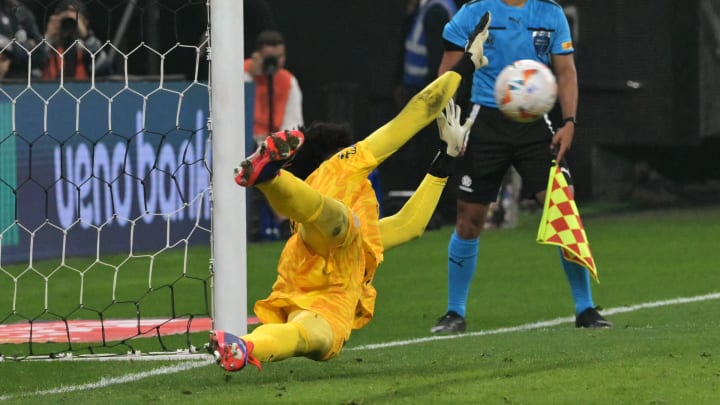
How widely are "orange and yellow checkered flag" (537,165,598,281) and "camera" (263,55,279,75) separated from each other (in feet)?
22.1

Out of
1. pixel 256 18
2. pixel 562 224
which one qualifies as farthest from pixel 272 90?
pixel 562 224

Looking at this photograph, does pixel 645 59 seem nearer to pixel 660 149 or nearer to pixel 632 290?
pixel 660 149

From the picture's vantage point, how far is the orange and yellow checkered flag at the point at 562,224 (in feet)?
31.0

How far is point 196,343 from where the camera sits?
9266 millimetres

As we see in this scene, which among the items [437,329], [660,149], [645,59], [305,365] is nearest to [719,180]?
[660,149]

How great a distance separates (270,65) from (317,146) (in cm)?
827

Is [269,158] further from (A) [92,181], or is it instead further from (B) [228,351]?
(A) [92,181]

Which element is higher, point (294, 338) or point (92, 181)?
point (294, 338)

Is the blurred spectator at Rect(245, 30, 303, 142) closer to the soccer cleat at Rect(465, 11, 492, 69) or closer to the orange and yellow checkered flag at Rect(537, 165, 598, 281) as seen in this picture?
the orange and yellow checkered flag at Rect(537, 165, 598, 281)

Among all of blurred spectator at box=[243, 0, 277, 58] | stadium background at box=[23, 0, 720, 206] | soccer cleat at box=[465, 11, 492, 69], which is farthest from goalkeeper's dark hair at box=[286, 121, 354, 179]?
stadium background at box=[23, 0, 720, 206]

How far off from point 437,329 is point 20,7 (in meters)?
3.03

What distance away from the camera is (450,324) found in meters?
9.84

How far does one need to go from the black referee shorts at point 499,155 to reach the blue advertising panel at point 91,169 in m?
3.95

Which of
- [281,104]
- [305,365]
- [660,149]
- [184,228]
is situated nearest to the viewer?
[305,365]
